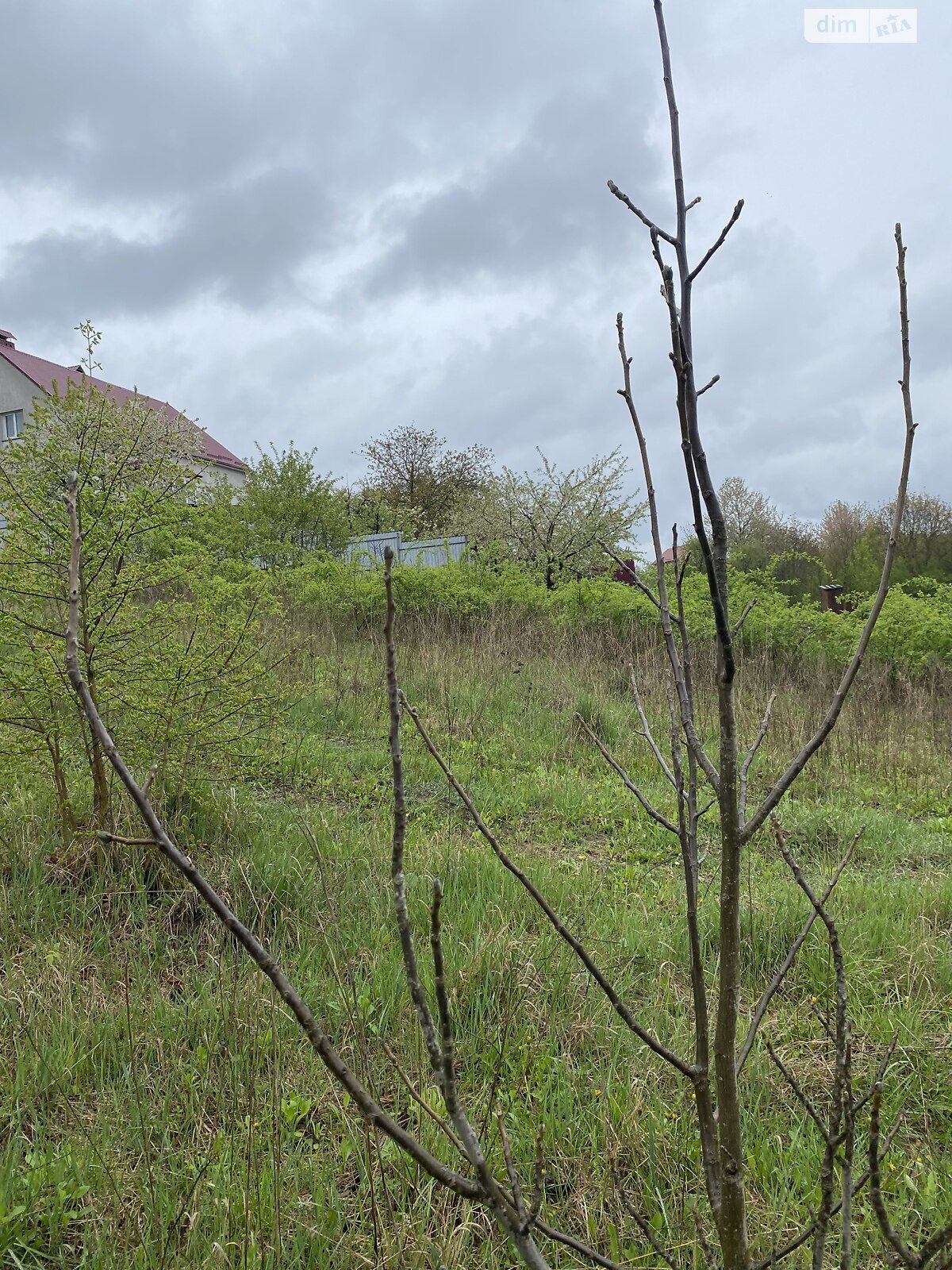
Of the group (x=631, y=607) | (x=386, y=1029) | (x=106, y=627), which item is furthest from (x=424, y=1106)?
(x=631, y=607)

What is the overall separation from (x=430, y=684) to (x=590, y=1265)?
5960mm

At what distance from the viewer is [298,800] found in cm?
458

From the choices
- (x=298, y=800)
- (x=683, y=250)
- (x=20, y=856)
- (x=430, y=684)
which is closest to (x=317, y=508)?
(x=430, y=684)

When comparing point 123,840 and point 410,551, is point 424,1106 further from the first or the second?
point 410,551

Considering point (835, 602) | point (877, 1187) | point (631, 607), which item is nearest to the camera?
point (877, 1187)

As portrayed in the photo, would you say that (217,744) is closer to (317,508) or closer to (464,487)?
(317,508)

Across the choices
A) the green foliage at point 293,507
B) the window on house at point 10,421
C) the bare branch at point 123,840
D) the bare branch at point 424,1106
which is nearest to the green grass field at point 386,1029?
the bare branch at point 424,1106

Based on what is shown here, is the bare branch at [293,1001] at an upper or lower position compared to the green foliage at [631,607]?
lower

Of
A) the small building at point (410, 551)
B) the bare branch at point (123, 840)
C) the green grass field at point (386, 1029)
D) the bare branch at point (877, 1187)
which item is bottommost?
the green grass field at point (386, 1029)

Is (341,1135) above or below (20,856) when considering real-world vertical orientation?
below

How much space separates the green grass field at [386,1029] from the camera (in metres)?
1.75

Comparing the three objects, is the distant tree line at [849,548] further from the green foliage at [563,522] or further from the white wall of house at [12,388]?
the white wall of house at [12,388]

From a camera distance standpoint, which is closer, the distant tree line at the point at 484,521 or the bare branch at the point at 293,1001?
the bare branch at the point at 293,1001

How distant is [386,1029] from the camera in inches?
96.2
